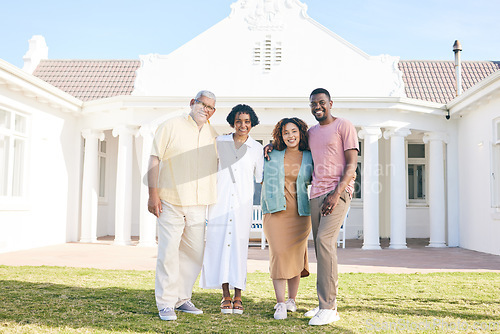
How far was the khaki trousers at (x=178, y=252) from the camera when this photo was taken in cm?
381

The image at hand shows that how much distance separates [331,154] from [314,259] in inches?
190

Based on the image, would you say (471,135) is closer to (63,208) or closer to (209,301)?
(209,301)

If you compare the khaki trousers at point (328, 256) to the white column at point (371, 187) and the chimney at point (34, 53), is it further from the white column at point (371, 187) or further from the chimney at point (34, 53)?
the chimney at point (34, 53)

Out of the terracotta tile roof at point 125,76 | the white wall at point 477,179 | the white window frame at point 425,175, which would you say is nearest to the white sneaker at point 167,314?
the white wall at point 477,179

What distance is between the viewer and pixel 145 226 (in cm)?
1061

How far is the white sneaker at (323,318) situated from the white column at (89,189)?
28.8ft

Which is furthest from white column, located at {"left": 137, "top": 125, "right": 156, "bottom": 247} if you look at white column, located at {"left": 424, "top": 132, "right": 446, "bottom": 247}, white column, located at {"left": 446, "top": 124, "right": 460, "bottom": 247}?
white column, located at {"left": 446, "top": 124, "right": 460, "bottom": 247}

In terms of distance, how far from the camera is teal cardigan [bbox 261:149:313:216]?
156 inches

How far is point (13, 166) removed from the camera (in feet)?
31.3

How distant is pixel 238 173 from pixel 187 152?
17.6 inches

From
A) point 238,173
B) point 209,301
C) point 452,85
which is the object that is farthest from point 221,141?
point 452,85

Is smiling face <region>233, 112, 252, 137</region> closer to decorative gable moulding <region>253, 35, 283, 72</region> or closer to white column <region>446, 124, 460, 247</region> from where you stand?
decorative gable moulding <region>253, 35, 283, 72</region>

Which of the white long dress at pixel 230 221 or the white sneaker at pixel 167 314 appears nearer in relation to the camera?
the white sneaker at pixel 167 314

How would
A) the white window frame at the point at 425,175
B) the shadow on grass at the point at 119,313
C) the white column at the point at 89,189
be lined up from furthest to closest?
1. the white window frame at the point at 425,175
2. the white column at the point at 89,189
3. the shadow on grass at the point at 119,313
